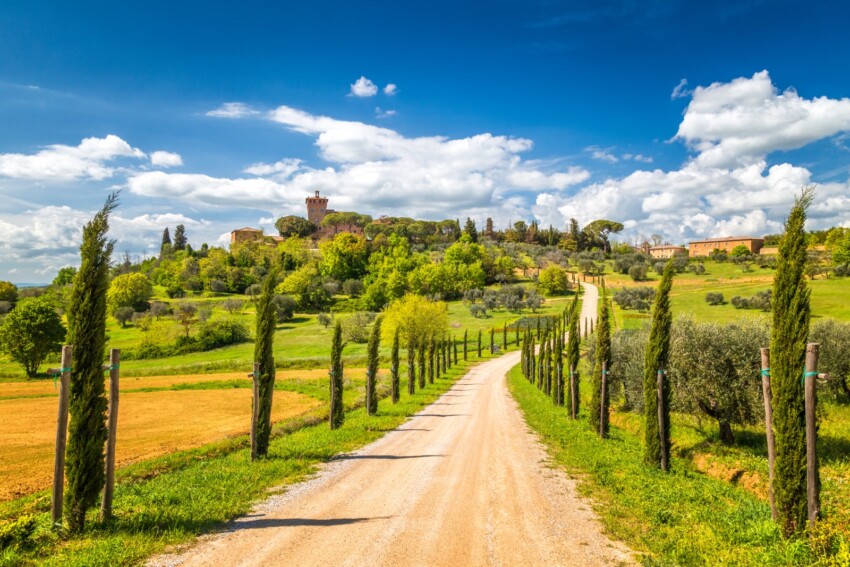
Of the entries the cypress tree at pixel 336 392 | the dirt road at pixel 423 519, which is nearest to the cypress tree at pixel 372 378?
the cypress tree at pixel 336 392

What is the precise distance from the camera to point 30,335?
186 feet

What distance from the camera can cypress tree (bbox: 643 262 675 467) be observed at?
1377cm

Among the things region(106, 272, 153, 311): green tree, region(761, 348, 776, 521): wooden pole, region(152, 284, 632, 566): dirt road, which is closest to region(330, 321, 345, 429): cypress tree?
region(152, 284, 632, 566): dirt road

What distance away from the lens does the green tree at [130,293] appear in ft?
338

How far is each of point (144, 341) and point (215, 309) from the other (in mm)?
27400

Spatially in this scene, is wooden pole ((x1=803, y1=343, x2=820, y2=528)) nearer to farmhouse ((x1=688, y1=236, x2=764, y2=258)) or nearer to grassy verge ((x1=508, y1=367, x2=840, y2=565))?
grassy verge ((x1=508, y1=367, x2=840, y2=565))

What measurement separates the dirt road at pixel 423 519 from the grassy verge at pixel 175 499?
63cm

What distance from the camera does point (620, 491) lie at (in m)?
11.2

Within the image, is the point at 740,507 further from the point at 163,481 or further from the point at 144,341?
the point at 144,341

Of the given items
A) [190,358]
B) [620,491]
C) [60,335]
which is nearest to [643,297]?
[190,358]

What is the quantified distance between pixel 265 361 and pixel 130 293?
363 ft

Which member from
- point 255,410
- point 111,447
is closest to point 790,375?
point 111,447

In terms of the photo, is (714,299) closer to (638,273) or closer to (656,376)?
(638,273)

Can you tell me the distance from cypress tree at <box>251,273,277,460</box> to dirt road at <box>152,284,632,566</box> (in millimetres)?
2629
